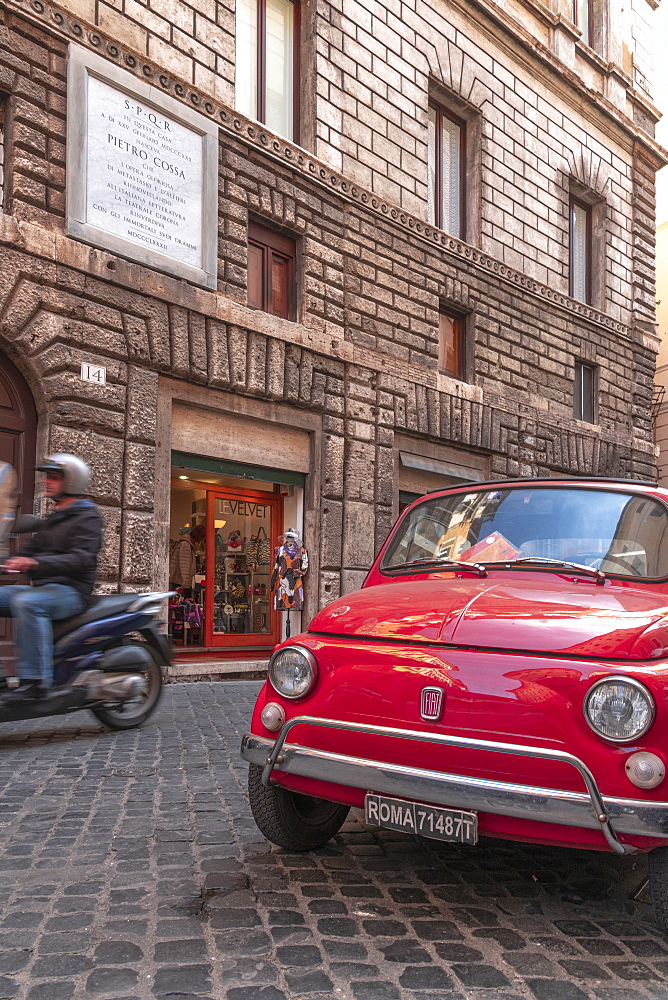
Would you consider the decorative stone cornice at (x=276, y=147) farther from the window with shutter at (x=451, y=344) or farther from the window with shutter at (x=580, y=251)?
the window with shutter at (x=580, y=251)

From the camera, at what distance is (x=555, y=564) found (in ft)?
11.4

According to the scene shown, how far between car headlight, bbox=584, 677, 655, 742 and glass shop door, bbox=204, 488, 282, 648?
8.74 meters

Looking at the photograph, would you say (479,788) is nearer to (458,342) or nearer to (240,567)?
(240,567)

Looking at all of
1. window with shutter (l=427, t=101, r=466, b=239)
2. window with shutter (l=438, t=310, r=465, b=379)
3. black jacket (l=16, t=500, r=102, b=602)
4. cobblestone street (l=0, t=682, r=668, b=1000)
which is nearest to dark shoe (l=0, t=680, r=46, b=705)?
black jacket (l=16, t=500, r=102, b=602)

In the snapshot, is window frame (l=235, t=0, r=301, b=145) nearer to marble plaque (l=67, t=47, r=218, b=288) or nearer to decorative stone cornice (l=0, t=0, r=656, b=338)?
decorative stone cornice (l=0, t=0, r=656, b=338)

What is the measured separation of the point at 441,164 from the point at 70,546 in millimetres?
11606

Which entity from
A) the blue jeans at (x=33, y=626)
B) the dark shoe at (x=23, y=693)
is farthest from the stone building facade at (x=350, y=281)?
the dark shoe at (x=23, y=693)

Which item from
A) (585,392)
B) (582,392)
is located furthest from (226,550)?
(585,392)

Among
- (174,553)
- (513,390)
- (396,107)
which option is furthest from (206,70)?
(513,390)

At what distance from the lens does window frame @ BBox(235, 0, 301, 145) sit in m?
11.4

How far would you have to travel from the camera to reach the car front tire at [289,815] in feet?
Result: 10.7

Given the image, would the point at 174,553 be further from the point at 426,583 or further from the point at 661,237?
the point at 661,237

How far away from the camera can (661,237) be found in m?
26.8

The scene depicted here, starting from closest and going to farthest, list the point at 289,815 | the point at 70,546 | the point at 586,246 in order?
the point at 289,815 → the point at 70,546 → the point at 586,246
